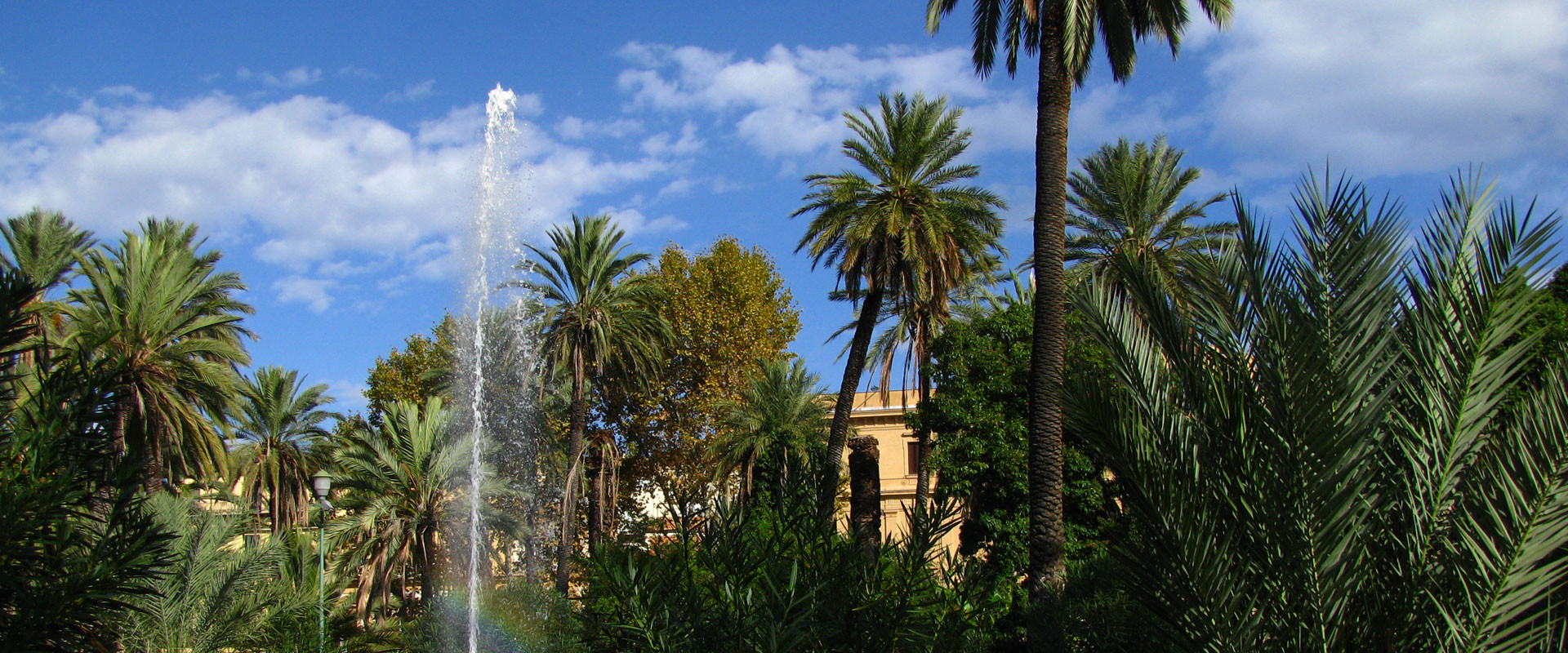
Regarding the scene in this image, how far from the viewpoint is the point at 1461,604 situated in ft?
14.2

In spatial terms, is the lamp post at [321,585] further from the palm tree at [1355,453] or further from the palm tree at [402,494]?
the palm tree at [1355,453]

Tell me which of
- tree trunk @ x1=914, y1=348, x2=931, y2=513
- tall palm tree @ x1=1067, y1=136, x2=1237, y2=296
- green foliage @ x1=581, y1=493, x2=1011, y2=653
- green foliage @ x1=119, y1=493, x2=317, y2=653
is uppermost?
tall palm tree @ x1=1067, y1=136, x2=1237, y2=296

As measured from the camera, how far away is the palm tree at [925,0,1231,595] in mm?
13219

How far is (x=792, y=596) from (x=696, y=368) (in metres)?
28.8

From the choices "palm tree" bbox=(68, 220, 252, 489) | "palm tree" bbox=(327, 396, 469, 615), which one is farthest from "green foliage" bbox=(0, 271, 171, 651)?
"palm tree" bbox=(327, 396, 469, 615)

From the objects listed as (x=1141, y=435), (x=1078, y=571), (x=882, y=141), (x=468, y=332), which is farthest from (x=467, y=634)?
(x=1141, y=435)

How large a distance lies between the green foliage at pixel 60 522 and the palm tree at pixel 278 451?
28032mm

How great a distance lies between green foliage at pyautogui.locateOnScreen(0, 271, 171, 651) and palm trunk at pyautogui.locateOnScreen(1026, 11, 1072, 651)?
969cm

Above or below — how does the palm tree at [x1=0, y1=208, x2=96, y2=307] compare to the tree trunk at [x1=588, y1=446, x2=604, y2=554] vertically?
above

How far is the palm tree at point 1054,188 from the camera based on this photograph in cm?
1322

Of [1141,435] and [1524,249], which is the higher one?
[1524,249]

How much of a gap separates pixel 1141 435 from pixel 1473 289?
146 cm

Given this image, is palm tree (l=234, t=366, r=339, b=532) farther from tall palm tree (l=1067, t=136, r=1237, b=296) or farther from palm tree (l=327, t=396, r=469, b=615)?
tall palm tree (l=1067, t=136, r=1237, b=296)

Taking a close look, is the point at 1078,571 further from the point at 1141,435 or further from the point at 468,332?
the point at 1141,435
